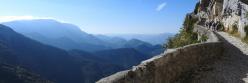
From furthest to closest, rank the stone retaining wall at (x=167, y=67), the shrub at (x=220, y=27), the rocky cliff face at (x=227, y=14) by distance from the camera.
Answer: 1. the shrub at (x=220, y=27)
2. the rocky cliff face at (x=227, y=14)
3. the stone retaining wall at (x=167, y=67)

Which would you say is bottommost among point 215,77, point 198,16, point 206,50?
point 215,77

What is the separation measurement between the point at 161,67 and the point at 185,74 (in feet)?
8.06

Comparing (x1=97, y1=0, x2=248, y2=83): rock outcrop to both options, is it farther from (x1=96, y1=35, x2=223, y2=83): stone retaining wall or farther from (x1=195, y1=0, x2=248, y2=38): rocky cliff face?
(x1=195, y1=0, x2=248, y2=38): rocky cliff face

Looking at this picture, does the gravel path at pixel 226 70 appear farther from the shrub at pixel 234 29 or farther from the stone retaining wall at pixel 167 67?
the shrub at pixel 234 29

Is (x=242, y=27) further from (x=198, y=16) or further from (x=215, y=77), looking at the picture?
(x=198, y=16)

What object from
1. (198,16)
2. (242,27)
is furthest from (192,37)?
(198,16)

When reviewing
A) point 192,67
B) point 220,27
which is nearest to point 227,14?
point 220,27

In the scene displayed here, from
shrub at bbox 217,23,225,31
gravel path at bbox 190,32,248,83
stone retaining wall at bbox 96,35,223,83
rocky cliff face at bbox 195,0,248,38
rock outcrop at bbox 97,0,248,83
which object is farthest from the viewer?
shrub at bbox 217,23,225,31

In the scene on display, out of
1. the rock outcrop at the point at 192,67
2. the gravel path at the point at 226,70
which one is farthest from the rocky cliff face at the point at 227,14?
the gravel path at the point at 226,70

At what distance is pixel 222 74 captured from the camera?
1955 cm

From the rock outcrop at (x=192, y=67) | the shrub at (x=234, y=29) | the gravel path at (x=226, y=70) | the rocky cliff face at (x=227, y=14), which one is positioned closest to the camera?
the rock outcrop at (x=192, y=67)

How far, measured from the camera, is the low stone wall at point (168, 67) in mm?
13244

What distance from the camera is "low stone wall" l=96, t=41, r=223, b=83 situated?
43.5ft

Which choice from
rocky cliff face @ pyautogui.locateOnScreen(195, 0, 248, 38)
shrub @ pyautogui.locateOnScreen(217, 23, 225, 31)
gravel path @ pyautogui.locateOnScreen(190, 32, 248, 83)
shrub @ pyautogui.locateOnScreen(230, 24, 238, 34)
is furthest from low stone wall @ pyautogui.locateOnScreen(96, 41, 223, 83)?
shrub @ pyautogui.locateOnScreen(217, 23, 225, 31)
